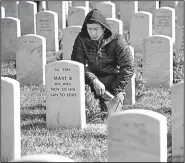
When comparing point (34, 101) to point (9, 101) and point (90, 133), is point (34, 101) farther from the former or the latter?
point (9, 101)

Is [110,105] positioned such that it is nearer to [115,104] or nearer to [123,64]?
[115,104]

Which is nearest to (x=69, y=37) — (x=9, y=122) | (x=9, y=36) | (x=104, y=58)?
(x=9, y=36)

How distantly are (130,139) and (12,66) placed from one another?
7626 mm

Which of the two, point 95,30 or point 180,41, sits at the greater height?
point 95,30

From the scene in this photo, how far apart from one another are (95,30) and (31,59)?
3.10 meters

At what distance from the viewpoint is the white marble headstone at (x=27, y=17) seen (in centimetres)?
1720

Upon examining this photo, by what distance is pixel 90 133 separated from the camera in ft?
26.2

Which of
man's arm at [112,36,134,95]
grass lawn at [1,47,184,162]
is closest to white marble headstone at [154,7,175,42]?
grass lawn at [1,47,184,162]

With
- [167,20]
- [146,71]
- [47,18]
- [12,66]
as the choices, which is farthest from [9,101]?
[167,20]

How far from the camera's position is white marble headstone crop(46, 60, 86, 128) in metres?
8.11

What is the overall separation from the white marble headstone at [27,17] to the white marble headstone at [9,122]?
10.1m

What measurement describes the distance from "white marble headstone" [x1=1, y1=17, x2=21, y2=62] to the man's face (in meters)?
5.55

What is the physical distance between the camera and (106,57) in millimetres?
8836

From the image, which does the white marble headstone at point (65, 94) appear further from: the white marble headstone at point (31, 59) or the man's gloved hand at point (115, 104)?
the white marble headstone at point (31, 59)
